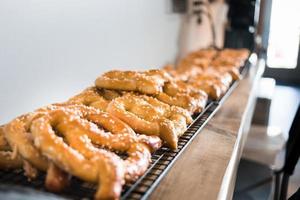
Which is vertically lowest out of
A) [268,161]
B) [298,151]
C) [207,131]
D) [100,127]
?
[268,161]

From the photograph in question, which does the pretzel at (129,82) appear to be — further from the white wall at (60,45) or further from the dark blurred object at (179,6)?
the dark blurred object at (179,6)

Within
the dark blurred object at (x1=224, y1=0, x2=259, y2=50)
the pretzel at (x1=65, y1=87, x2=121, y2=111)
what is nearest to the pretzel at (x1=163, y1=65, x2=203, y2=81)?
the pretzel at (x1=65, y1=87, x2=121, y2=111)

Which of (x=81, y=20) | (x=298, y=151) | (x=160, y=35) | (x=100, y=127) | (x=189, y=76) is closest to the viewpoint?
(x=100, y=127)

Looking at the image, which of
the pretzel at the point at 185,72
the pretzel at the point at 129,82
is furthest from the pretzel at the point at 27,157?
the pretzel at the point at 185,72

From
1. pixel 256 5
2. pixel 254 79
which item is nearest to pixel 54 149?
pixel 254 79

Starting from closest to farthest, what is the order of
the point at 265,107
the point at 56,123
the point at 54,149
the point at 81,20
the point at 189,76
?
the point at 54,149
the point at 56,123
the point at 81,20
the point at 189,76
the point at 265,107

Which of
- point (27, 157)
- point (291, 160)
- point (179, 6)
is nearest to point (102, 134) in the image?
point (27, 157)

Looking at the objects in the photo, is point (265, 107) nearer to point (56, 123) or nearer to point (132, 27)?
point (132, 27)

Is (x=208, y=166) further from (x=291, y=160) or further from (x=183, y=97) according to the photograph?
(x=291, y=160)

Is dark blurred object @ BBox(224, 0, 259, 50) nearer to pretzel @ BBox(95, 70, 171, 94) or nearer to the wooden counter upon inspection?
the wooden counter
